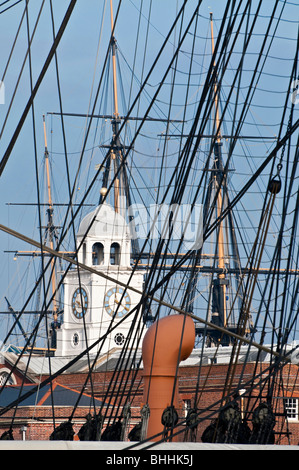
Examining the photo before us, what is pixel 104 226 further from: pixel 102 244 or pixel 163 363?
pixel 163 363

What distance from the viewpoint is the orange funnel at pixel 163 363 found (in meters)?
13.9

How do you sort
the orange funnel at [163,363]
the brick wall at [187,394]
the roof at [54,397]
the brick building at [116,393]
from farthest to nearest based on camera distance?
the roof at [54,397], the brick building at [116,393], the brick wall at [187,394], the orange funnel at [163,363]

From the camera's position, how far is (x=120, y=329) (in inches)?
3000

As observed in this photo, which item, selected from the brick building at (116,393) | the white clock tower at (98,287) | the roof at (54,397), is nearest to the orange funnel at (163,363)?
the brick building at (116,393)

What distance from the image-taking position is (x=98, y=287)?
3088 inches

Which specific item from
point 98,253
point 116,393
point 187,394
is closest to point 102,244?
point 98,253

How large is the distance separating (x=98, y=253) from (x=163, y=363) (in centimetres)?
5968

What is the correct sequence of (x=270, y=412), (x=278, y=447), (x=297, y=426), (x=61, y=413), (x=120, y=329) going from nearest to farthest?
Answer: (x=278, y=447) → (x=270, y=412) → (x=61, y=413) → (x=297, y=426) → (x=120, y=329)

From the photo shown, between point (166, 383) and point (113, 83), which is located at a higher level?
point (113, 83)

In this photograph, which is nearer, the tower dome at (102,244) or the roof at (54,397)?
the roof at (54,397)

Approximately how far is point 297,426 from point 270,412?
3310 centimetres

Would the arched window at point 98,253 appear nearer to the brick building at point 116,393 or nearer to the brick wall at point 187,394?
the brick building at point 116,393
